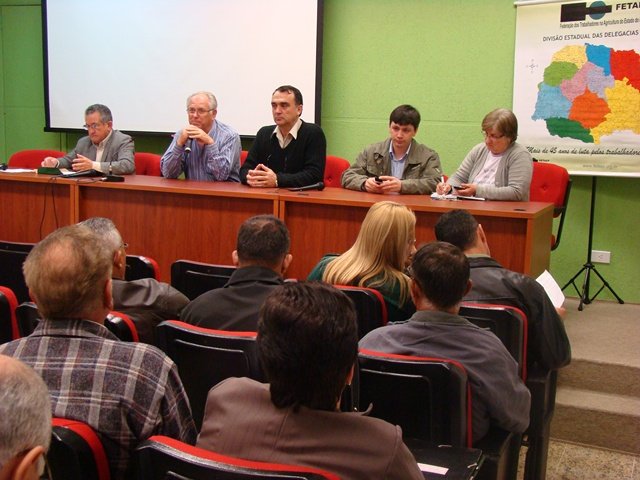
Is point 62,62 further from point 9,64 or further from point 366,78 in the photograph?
point 366,78

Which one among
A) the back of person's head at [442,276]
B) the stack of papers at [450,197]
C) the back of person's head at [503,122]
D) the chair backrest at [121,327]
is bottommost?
the chair backrest at [121,327]

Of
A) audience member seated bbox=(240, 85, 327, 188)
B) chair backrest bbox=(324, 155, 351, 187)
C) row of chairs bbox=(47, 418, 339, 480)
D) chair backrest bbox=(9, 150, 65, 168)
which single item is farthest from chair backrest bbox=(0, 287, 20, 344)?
chair backrest bbox=(9, 150, 65, 168)

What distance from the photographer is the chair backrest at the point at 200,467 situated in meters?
1.08

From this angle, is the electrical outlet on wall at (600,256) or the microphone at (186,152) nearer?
the microphone at (186,152)

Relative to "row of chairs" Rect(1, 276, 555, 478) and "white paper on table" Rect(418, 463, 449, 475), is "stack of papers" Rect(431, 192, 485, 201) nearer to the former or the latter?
"row of chairs" Rect(1, 276, 555, 478)

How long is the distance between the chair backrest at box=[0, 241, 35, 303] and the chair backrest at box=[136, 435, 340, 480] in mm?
2350

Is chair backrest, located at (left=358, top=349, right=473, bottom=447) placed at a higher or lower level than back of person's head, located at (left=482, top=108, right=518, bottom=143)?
lower

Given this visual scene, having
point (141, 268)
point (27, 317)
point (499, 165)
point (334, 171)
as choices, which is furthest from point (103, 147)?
point (27, 317)

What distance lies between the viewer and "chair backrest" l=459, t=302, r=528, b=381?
234 cm

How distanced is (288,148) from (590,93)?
2.24 m

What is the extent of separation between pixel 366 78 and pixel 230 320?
3994 millimetres

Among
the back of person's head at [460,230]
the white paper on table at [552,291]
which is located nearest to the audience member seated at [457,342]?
the back of person's head at [460,230]

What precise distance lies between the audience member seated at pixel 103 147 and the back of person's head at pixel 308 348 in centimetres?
414

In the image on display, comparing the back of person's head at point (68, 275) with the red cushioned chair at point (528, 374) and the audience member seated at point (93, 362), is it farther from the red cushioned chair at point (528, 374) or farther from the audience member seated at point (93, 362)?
the red cushioned chair at point (528, 374)
